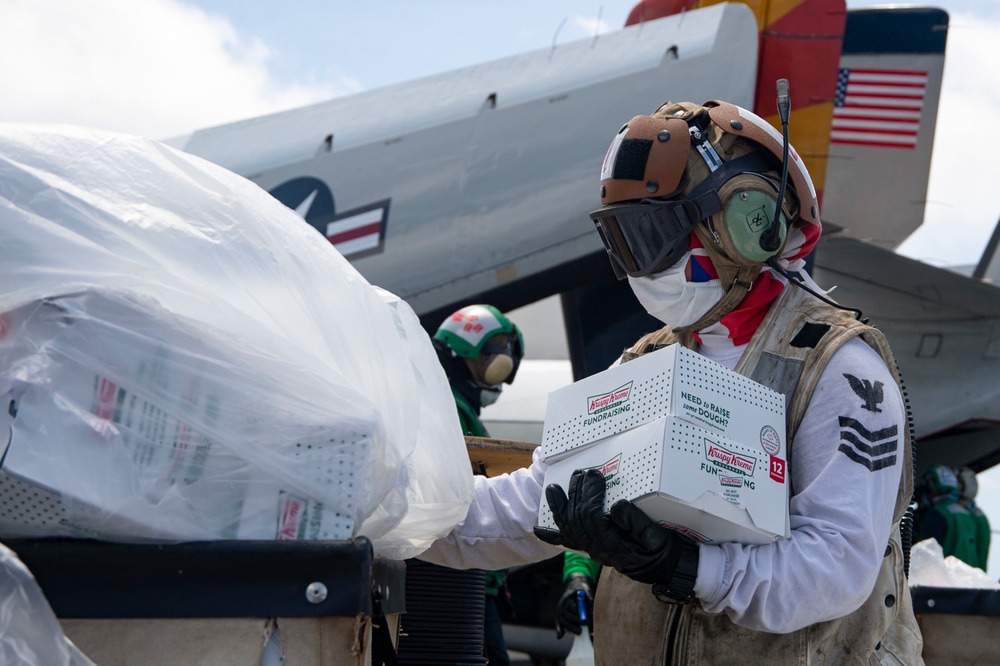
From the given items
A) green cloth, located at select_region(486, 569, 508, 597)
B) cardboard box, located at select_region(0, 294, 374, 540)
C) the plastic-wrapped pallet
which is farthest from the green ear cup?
green cloth, located at select_region(486, 569, 508, 597)

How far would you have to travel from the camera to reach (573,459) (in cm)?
207

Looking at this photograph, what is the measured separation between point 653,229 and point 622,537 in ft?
2.13

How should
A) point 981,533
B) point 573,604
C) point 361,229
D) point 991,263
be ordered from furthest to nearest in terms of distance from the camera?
point 991,263 → point 981,533 → point 361,229 → point 573,604

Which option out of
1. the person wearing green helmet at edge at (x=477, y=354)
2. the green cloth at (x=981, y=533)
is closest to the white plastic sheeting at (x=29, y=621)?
the person wearing green helmet at edge at (x=477, y=354)

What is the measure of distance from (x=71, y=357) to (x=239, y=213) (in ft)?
1.23

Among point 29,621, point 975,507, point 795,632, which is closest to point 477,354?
point 795,632

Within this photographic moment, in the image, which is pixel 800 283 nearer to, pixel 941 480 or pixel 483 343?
pixel 483 343

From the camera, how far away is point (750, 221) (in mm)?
2170

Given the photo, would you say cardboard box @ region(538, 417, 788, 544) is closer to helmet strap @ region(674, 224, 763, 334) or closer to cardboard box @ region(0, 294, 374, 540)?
helmet strap @ region(674, 224, 763, 334)

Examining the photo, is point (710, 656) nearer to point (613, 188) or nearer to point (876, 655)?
point (876, 655)

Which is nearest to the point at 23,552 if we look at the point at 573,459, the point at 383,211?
the point at 573,459

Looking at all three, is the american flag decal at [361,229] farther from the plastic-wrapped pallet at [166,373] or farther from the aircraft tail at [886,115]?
the aircraft tail at [886,115]

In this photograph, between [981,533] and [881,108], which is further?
[881,108]

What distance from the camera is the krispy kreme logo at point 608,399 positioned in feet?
6.64
